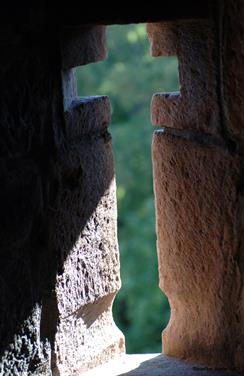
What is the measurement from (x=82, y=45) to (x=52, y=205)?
0.31 m

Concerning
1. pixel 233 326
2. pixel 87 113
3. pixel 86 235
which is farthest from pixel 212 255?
pixel 87 113

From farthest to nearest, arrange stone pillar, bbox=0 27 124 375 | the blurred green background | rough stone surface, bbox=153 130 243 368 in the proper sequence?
1. the blurred green background
2. rough stone surface, bbox=153 130 243 368
3. stone pillar, bbox=0 27 124 375

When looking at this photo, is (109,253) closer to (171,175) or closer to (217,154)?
(171,175)

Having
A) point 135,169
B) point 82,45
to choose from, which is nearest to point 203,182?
point 82,45

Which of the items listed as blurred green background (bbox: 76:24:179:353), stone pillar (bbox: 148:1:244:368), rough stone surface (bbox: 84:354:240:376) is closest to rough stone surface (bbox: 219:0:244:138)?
stone pillar (bbox: 148:1:244:368)

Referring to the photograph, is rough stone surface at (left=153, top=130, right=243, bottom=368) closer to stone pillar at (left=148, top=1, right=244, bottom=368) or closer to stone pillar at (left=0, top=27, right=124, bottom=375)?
stone pillar at (left=148, top=1, right=244, bottom=368)

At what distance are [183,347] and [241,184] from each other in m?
0.41

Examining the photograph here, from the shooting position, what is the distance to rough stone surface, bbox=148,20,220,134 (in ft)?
4.93

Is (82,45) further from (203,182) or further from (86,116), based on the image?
(203,182)

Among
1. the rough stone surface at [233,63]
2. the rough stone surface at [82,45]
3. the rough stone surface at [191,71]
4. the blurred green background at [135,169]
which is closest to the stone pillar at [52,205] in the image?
the rough stone surface at [82,45]

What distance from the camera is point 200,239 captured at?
1.62 meters

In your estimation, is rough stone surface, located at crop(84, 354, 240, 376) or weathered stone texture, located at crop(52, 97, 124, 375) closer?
weathered stone texture, located at crop(52, 97, 124, 375)

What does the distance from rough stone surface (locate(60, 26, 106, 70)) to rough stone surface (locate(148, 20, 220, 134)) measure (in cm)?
11

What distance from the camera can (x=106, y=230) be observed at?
1643 mm
